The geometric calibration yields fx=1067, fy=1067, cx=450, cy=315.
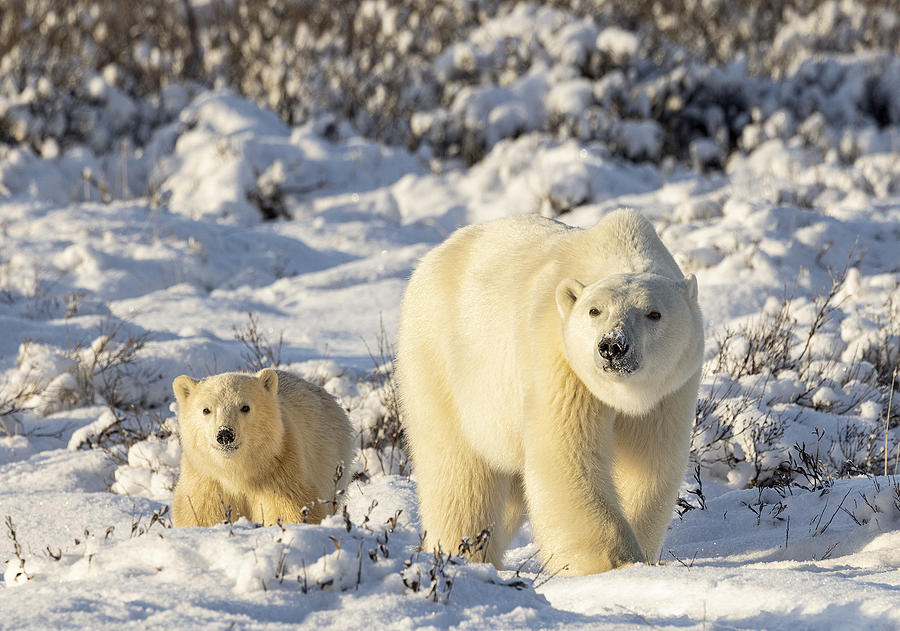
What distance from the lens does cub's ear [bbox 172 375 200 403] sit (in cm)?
381

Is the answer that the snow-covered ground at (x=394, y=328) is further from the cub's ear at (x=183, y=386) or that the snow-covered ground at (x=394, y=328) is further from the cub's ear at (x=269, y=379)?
the cub's ear at (x=269, y=379)

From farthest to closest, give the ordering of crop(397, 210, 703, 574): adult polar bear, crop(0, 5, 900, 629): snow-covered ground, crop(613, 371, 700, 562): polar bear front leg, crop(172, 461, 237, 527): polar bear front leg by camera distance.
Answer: crop(172, 461, 237, 527): polar bear front leg < crop(613, 371, 700, 562): polar bear front leg < crop(397, 210, 703, 574): adult polar bear < crop(0, 5, 900, 629): snow-covered ground

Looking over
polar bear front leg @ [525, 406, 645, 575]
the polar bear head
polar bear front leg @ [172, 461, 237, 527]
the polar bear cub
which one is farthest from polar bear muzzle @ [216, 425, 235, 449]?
the polar bear head

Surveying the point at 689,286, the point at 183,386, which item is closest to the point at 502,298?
the point at 689,286

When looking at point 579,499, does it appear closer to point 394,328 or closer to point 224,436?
point 224,436

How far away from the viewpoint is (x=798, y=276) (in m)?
7.04

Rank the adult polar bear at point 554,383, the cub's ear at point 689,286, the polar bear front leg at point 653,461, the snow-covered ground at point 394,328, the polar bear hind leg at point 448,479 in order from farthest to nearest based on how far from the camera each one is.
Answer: the polar bear hind leg at point 448,479
the polar bear front leg at point 653,461
the cub's ear at point 689,286
the adult polar bear at point 554,383
the snow-covered ground at point 394,328

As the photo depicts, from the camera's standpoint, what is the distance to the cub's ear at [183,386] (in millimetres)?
3812

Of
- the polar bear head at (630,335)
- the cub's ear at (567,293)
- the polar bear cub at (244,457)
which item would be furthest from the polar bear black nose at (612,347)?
the polar bear cub at (244,457)

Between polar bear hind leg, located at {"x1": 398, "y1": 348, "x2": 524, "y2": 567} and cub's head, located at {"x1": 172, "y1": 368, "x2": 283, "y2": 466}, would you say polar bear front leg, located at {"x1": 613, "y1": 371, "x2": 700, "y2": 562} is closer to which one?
polar bear hind leg, located at {"x1": 398, "y1": 348, "x2": 524, "y2": 567}

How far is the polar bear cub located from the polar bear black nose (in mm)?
1266

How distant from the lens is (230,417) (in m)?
3.64

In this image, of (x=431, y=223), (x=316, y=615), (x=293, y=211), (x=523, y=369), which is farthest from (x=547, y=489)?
(x=293, y=211)

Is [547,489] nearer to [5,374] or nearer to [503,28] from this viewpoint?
[5,374]
